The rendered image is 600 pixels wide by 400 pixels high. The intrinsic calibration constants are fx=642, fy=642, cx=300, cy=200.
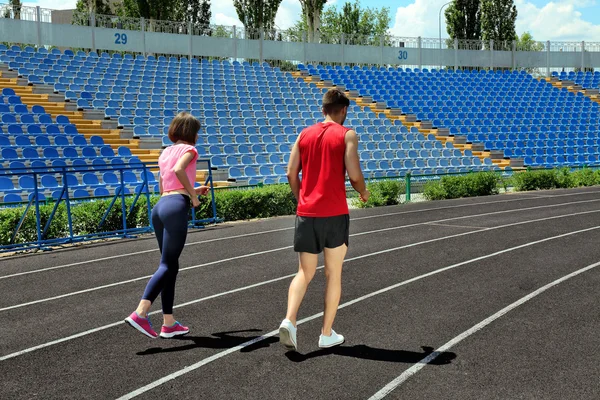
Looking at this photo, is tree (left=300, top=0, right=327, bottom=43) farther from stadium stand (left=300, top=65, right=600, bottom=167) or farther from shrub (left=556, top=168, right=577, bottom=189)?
shrub (left=556, top=168, right=577, bottom=189)

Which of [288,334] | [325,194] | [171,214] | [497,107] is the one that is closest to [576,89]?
[497,107]

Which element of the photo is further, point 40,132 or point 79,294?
point 40,132

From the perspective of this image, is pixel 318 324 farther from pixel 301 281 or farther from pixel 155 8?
pixel 155 8

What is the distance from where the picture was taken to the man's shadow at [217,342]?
5.63 metres

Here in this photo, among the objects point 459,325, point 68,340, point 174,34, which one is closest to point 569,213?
point 459,325

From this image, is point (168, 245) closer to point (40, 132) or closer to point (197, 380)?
point (197, 380)

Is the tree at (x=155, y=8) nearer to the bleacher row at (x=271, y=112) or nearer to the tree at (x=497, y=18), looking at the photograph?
the bleacher row at (x=271, y=112)

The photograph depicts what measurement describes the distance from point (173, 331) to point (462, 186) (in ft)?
53.9

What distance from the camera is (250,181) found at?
2091 cm

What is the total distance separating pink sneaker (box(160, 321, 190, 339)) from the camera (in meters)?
5.98

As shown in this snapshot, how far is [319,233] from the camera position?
17.3 ft

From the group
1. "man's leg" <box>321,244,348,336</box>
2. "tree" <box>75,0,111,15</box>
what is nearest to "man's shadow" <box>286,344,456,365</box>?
"man's leg" <box>321,244,348,336</box>

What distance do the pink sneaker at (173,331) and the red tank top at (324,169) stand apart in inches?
67.8

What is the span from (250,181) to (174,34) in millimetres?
16039
